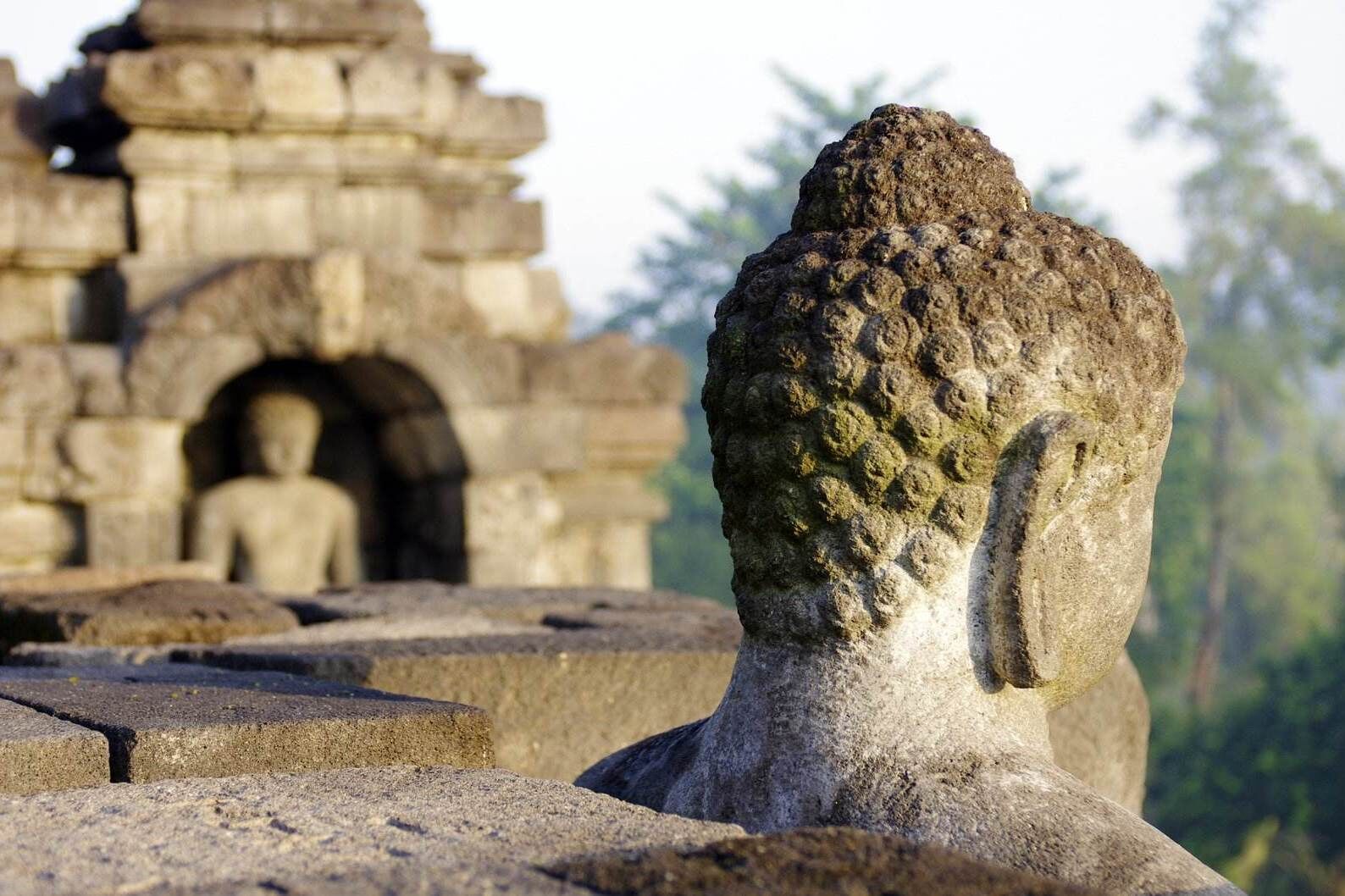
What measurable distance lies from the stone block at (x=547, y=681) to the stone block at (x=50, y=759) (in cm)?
95

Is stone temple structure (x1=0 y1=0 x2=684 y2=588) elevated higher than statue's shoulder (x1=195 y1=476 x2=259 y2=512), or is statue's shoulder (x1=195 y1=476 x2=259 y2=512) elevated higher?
stone temple structure (x1=0 y1=0 x2=684 y2=588)

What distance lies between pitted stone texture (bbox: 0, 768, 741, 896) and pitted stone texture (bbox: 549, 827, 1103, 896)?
0.06m

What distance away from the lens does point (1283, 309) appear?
115 feet

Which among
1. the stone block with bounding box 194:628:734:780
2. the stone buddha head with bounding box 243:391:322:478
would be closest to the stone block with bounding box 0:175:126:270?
the stone buddha head with bounding box 243:391:322:478

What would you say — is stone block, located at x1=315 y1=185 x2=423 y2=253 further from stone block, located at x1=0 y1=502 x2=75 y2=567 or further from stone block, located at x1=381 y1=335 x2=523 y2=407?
stone block, located at x1=0 y1=502 x2=75 y2=567

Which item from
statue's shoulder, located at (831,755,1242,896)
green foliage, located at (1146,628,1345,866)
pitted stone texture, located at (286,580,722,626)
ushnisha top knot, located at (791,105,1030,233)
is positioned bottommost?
green foliage, located at (1146,628,1345,866)

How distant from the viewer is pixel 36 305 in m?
7.68

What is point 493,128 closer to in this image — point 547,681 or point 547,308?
point 547,308

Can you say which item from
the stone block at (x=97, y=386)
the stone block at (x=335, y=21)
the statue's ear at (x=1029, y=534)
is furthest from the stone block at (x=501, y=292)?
the statue's ear at (x=1029, y=534)

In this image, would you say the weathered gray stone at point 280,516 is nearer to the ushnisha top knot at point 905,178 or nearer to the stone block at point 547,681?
the stone block at point 547,681

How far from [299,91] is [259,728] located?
572 centimetres

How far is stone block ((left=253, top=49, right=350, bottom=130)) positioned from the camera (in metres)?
7.78

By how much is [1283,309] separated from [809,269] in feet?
114

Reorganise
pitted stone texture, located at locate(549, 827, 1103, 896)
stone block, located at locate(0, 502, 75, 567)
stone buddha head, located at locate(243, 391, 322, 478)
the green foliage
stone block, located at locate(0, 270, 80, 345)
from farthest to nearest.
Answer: the green foliage, stone buddha head, located at locate(243, 391, 322, 478), stone block, located at locate(0, 270, 80, 345), stone block, located at locate(0, 502, 75, 567), pitted stone texture, located at locate(549, 827, 1103, 896)
